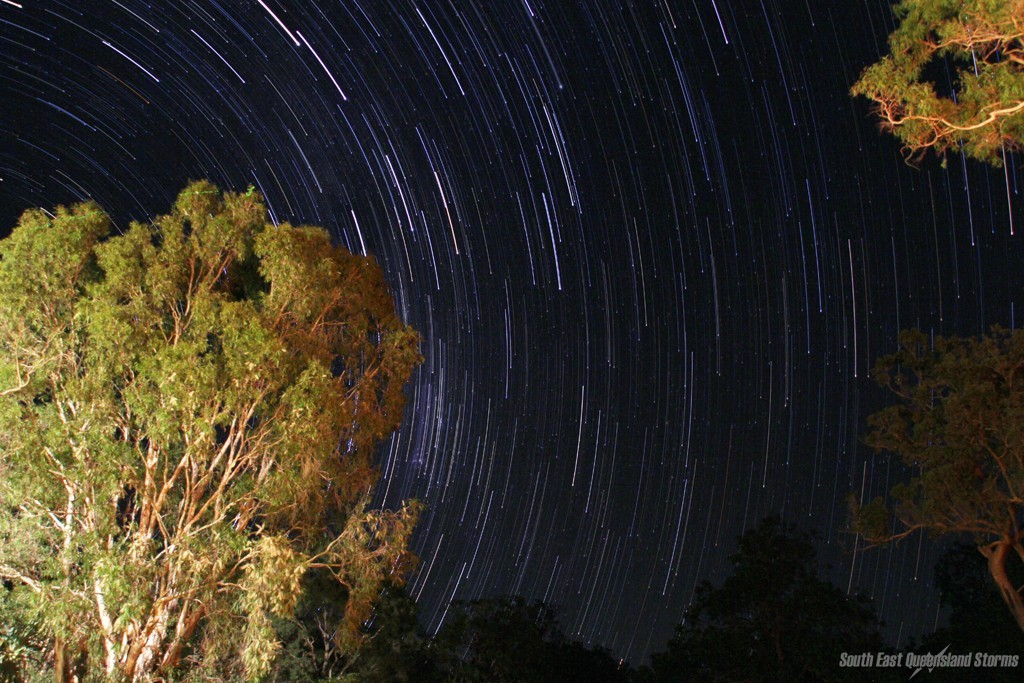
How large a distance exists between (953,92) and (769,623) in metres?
18.5

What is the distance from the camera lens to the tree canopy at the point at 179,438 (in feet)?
37.3

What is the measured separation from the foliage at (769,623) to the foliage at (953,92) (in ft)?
56.3

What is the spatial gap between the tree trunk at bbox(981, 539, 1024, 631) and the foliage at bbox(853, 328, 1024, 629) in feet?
0.05

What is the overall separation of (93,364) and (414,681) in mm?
15241

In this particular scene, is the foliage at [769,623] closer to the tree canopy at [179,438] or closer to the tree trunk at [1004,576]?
the tree trunk at [1004,576]

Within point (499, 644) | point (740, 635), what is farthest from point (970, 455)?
point (499, 644)

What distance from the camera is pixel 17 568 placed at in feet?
38.5

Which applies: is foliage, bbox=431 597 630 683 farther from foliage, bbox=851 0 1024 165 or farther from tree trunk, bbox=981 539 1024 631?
foliage, bbox=851 0 1024 165

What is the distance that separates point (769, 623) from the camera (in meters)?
23.6

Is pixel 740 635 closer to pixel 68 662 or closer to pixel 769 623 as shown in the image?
pixel 769 623

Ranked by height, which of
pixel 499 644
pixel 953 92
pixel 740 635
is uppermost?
pixel 953 92

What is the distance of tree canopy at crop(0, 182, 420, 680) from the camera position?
1137 cm

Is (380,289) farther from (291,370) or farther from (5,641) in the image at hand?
(5,641)

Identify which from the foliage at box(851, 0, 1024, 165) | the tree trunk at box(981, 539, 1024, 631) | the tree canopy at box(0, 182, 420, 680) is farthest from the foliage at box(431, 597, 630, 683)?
the foliage at box(851, 0, 1024, 165)
